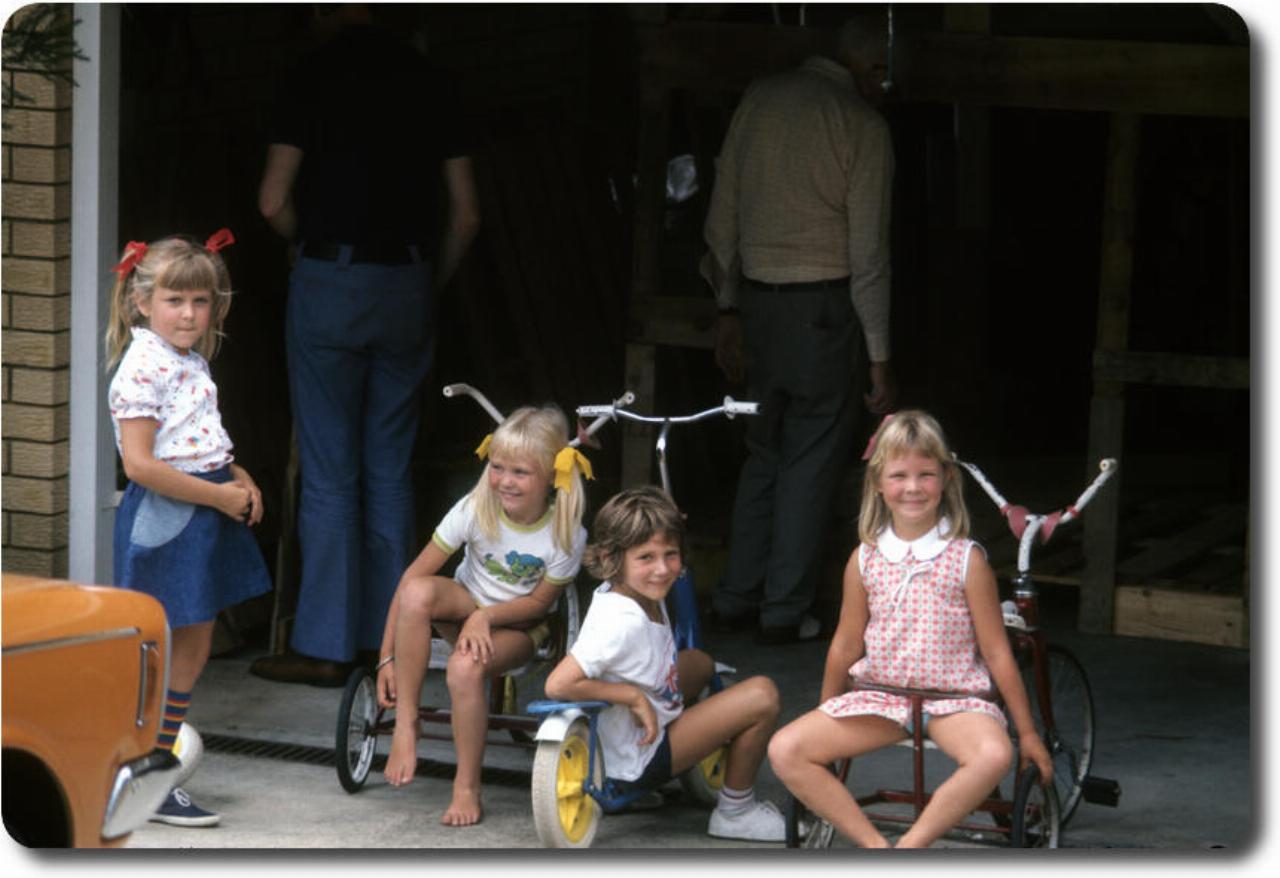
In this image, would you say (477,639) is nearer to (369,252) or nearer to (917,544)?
(917,544)

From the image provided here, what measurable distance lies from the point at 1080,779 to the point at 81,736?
8.64ft

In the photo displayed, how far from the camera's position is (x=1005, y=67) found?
7.66m

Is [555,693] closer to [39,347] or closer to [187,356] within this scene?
[187,356]

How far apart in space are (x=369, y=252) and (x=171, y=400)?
128cm

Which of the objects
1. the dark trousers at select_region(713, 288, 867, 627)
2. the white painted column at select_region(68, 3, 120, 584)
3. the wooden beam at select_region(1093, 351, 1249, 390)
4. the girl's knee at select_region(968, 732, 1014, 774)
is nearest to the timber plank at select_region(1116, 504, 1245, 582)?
the wooden beam at select_region(1093, 351, 1249, 390)

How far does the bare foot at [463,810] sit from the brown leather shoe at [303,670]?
4.54ft

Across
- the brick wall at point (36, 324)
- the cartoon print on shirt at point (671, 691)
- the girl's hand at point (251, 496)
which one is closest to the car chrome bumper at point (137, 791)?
the girl's hand at point (251, 496)

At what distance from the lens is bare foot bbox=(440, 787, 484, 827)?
6.00 metres

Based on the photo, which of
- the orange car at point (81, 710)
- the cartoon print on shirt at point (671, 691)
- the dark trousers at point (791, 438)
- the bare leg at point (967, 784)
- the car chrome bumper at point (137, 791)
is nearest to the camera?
the orange car at point (81, 710)

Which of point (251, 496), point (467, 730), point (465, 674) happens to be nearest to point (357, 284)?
point (251, 496)

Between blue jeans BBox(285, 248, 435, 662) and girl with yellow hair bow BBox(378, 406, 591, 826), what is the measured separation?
1069 mm

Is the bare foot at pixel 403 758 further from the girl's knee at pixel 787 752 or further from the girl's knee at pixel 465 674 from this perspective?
the girl's knee at pixel 787 752

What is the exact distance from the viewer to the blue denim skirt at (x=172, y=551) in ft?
19.6

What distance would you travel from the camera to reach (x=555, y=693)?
223 inches
